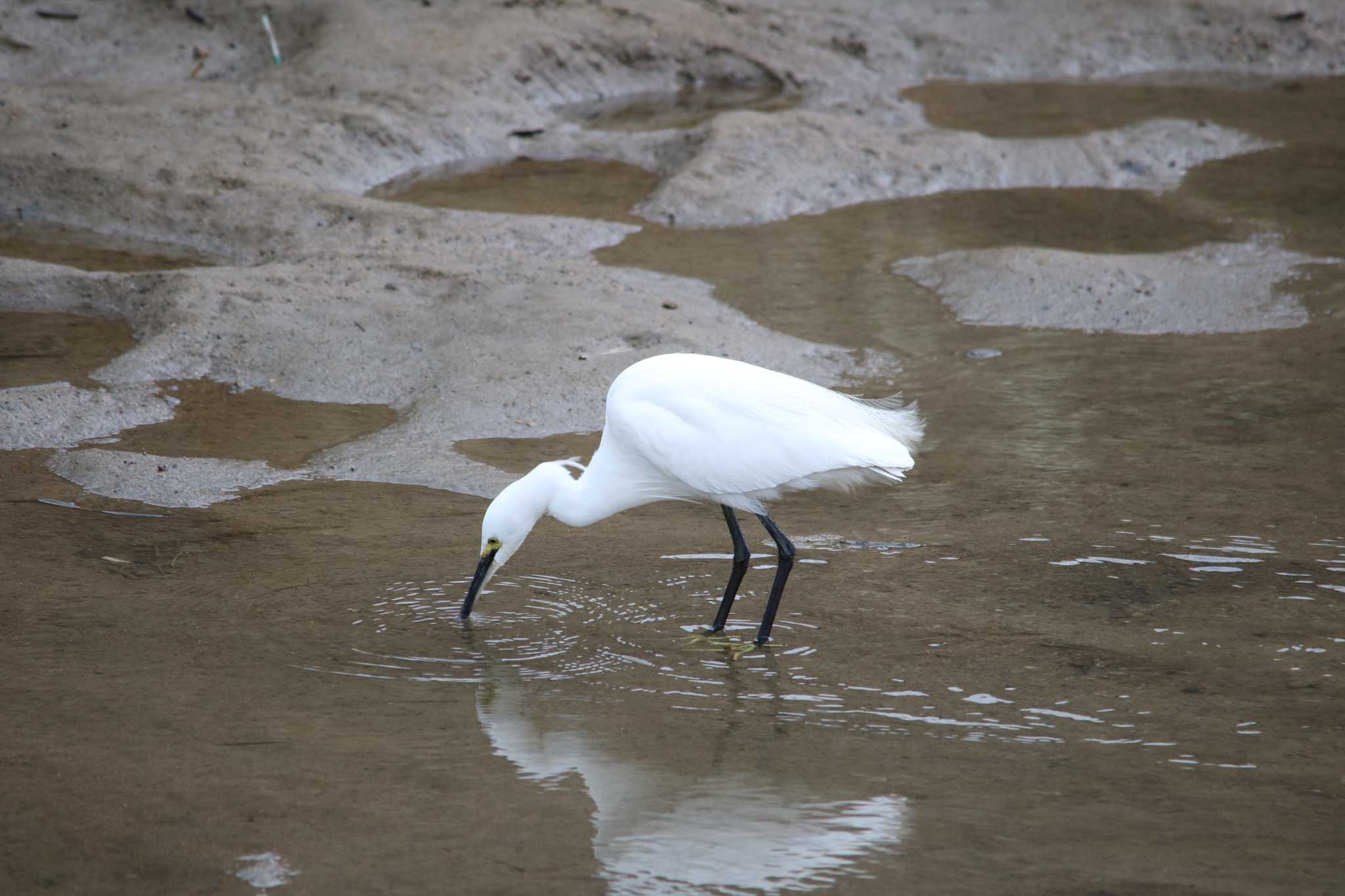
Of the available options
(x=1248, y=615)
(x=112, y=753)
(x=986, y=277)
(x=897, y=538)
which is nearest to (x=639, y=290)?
(x=986, y=277)

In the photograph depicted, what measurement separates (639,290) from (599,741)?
4.13 m

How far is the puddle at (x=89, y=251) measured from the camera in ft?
26.5

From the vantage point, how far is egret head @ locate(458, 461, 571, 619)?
426 centimetres

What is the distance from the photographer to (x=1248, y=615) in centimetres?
420

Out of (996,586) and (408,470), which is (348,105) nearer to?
(408,470)

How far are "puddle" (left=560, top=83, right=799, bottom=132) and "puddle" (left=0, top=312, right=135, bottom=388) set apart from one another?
5193 mm

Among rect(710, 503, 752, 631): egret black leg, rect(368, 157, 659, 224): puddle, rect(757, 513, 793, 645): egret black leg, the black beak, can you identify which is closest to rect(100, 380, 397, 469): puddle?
the black beak

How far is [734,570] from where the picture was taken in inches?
173

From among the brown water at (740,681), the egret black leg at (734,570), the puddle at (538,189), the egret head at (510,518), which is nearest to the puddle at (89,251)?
the puddle at (538,189)

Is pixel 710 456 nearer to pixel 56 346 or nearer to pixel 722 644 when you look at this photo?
pixel 722 644

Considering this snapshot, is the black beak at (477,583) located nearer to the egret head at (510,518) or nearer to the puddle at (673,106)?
the egret head at (510,518)

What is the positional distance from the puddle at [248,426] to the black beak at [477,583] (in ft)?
5.08

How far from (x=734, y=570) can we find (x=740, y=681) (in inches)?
21.8

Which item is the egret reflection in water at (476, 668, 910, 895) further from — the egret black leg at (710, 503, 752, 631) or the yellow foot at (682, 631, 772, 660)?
the egret black leg at (710, 503, 752, 631)
